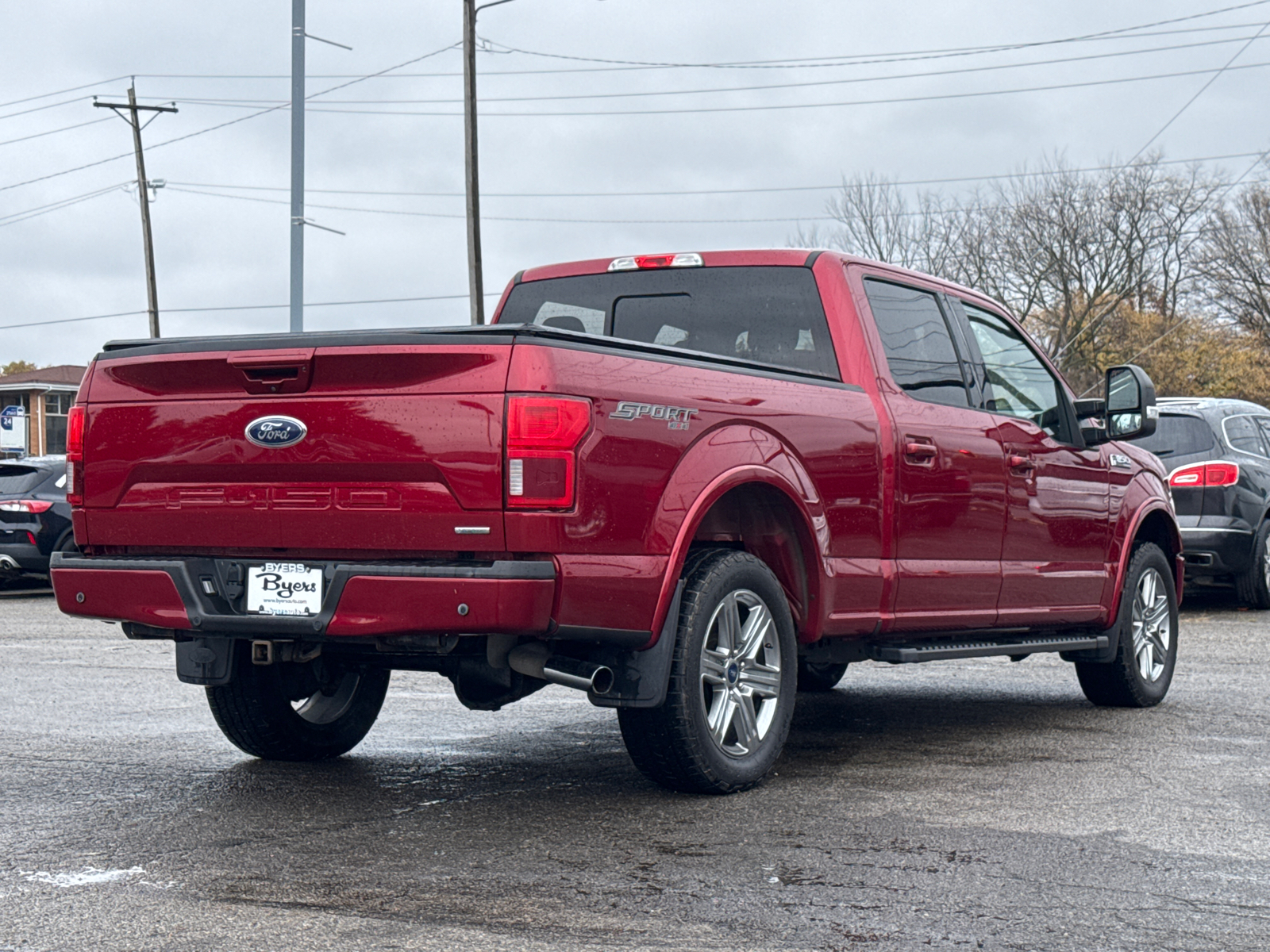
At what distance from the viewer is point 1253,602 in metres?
13.6

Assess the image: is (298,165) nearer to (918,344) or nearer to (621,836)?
(918,344)

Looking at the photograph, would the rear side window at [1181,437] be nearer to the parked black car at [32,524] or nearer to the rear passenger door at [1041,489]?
the rear passenger door at [1041,489]

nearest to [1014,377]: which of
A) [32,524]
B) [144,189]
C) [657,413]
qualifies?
[657,413]

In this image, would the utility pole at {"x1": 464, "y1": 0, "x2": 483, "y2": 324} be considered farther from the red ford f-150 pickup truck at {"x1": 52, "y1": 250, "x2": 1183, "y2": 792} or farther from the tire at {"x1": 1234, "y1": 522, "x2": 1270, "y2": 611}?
the red ford f-150 pickup truck at {"x1": 52, "y1": 250, "x2": 1183, "y2": 792}

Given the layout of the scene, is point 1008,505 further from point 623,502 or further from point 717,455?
point 623,502

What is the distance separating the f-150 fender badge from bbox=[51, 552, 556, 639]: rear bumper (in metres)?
0.54

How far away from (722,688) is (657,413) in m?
1.07

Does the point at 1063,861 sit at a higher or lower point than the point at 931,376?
lower

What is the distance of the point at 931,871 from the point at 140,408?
116 inches

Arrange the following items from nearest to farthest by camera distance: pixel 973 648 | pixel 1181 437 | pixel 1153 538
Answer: pixel 973 648 → pixel 1153 538 → pixel 1181 437

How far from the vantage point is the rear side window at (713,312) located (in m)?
6.52

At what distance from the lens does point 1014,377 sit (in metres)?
7.57

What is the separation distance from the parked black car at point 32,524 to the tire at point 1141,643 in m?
11.5

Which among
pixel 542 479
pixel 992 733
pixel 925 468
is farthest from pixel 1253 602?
pixel 542 479
